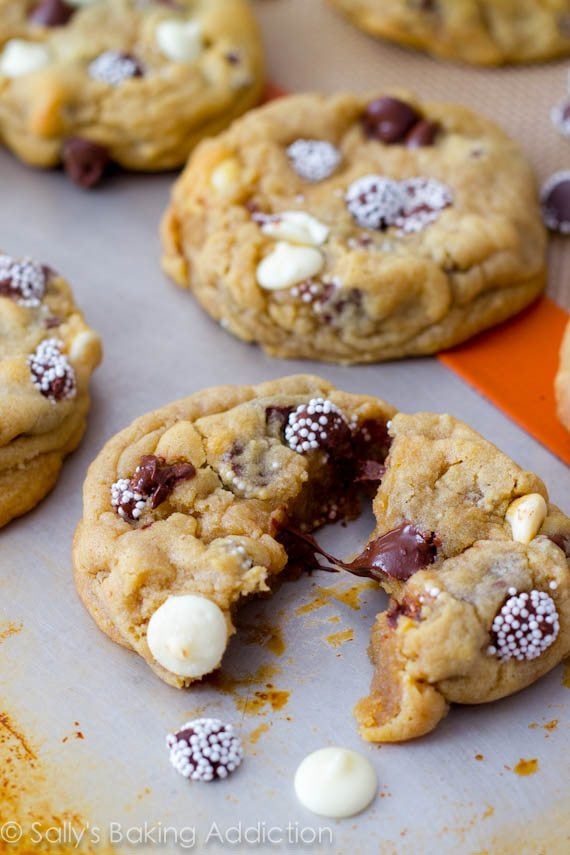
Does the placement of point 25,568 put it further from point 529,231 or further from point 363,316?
point 529,231

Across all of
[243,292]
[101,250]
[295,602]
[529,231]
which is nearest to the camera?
[295,602]

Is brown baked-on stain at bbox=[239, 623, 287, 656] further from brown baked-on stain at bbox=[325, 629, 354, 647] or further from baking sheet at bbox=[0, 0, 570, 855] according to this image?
brown baked-on stain at bbox=[325, 629, 354, 647]

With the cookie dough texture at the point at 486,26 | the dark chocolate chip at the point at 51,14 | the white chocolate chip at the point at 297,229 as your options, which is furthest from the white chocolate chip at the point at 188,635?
the cookie dough texture at the point at 486,26

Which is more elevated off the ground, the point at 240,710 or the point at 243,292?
the point at 243,292

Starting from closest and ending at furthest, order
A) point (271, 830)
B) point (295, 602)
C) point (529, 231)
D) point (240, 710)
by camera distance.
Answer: point (271, 830), point (240, 710), point (295, 602), point (529, 231)

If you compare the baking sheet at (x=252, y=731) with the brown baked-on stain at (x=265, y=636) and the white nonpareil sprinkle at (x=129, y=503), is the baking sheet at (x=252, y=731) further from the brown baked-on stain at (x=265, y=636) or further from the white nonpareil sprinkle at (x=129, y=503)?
the white nonpareil sprinkle at (x=129, y=503)

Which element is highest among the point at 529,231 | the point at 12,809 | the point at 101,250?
the point at 529,231

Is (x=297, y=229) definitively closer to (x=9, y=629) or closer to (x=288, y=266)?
(x=288, y=266)

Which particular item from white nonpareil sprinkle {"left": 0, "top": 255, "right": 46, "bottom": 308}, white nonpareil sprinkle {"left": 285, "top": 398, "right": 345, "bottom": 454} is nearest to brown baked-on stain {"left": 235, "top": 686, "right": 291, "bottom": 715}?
white nonpareil sprinkle {"left": 285, "top": 398, "right": 345, "bottom": 454}

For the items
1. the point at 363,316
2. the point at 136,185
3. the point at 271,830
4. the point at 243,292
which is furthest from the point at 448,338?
the point at 271,830

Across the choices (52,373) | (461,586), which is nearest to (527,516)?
(461,586)
